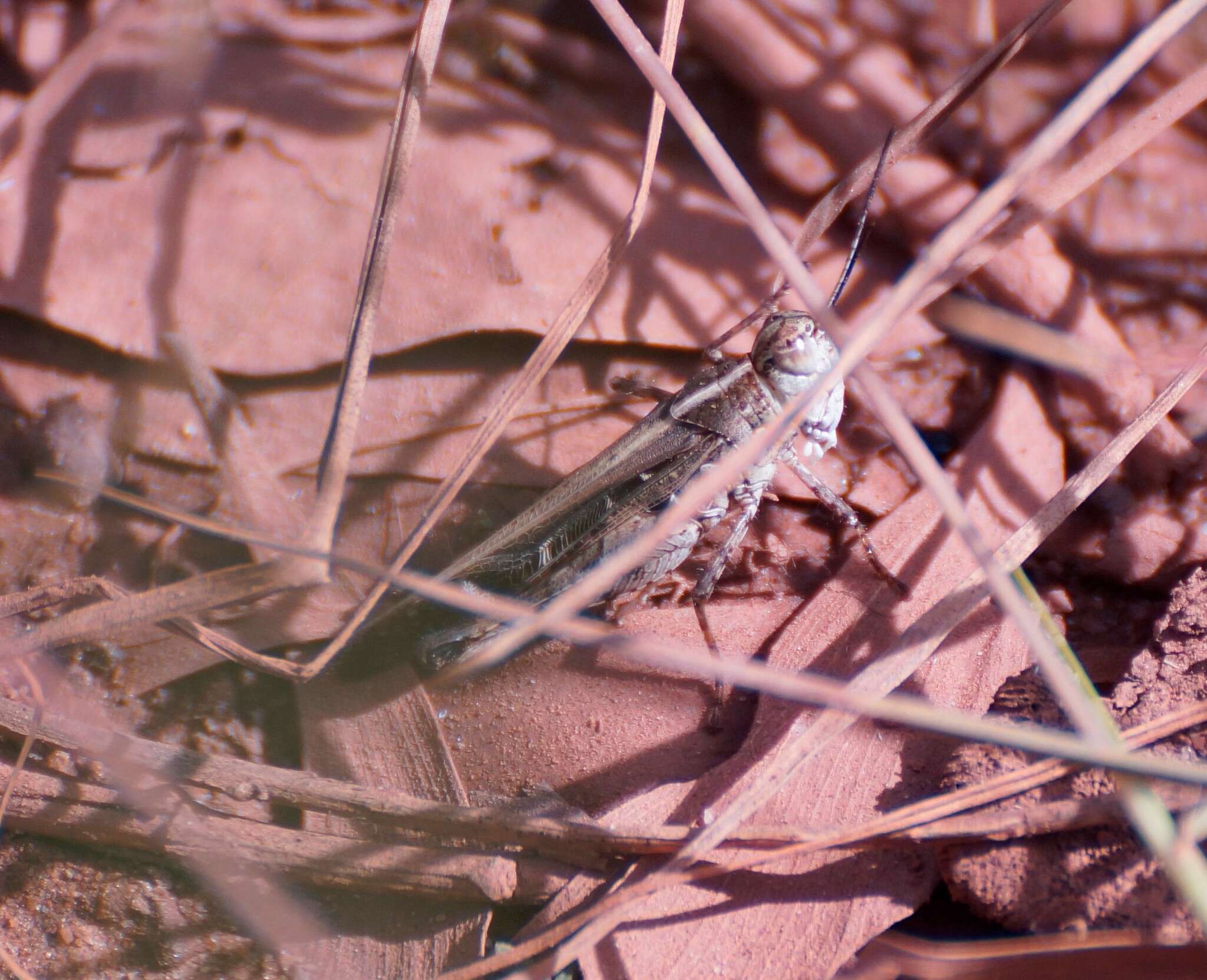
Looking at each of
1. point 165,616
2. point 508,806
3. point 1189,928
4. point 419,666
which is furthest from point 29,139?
point 1189,928

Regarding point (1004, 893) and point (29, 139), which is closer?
point (1004, 893)

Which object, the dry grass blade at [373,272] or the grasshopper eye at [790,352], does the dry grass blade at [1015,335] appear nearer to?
the grasshopper eye at [790,352]

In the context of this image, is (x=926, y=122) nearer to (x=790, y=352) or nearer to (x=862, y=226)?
(x=862, y=226)

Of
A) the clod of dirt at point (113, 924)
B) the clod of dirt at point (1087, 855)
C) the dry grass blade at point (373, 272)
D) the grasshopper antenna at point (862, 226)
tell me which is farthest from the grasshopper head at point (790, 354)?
the clod of dirt at point (113, 924)

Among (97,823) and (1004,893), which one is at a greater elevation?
(97,823)

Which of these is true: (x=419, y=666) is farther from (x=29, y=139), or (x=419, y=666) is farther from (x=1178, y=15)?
(x=1178, y=15)

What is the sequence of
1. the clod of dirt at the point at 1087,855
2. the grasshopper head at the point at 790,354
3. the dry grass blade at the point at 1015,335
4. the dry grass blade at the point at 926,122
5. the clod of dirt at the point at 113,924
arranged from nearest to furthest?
the clod of dirt at the point at 1087,855 → the dry grass blade at the point at 926,122 → the dry grass blade at the point at 1015,335 → the clod of dirt at the point at 113,924 → the grasshopper head at the point at 790,354

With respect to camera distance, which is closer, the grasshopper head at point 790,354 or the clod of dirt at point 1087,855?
the clod of dirt at point 1087,855

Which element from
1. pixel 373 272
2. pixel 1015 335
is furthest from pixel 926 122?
pixel 373 272
